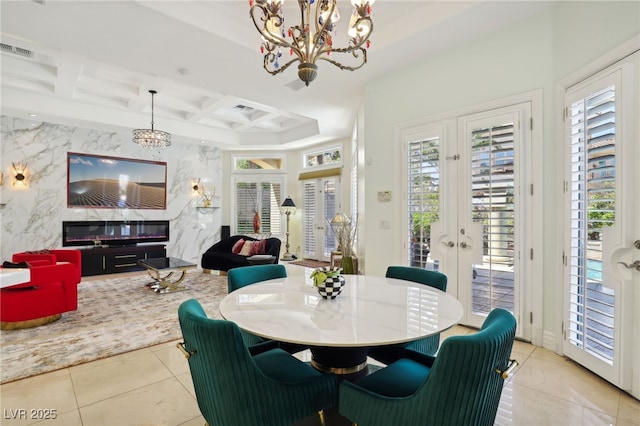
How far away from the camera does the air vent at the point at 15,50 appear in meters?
3.91

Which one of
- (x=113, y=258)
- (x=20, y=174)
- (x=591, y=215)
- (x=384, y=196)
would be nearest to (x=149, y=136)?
(x=20, y=174)

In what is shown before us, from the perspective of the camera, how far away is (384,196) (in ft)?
12.9

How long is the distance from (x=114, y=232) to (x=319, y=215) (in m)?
4.60

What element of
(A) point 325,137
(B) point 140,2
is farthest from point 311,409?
(A) point 325,137

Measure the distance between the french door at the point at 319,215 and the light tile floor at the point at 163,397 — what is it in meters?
5.33

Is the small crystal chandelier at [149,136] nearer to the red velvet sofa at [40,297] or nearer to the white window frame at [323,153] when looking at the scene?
the red velvet sofa at [40,297]

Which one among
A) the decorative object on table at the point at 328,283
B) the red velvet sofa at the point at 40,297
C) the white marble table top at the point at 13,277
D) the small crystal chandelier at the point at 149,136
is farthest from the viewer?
the small crystal chandelier at the point at 149,136

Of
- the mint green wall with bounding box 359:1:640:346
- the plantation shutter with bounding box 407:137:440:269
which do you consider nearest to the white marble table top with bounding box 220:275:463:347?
the plantation shutter with bounding box 407:137:440:269

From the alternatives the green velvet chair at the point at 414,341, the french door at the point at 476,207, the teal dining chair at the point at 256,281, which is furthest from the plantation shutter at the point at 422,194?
the teal dining chair at the point at 256,281

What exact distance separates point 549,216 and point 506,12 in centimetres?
181

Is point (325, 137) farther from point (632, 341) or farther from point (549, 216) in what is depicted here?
point (632, 341)

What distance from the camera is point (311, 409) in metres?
1.40

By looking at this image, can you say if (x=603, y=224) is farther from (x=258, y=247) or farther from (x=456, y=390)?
(x=258, y=247)

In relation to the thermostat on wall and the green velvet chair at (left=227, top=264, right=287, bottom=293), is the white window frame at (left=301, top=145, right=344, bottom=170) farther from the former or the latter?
the green velvet chair at (left=227, top=264, right=287, bottom=293)
